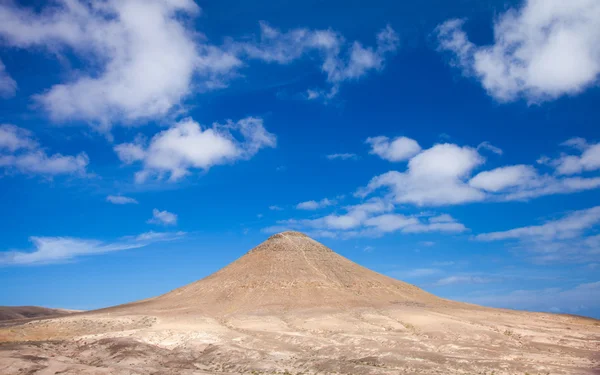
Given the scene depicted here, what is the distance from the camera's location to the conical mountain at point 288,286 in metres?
78.8

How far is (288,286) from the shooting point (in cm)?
8662

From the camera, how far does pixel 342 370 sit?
41.6 meters

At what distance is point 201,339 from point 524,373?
33784mm

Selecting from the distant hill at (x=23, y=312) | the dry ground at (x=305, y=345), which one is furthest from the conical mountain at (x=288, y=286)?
the distant hill at (x=23, y=312)

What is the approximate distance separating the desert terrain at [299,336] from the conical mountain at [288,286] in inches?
16.8

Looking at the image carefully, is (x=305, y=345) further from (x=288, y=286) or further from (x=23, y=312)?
(x=23, y=312)

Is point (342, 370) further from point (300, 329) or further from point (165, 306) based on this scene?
point (165, 306)

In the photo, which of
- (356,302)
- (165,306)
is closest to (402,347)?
(356,302)

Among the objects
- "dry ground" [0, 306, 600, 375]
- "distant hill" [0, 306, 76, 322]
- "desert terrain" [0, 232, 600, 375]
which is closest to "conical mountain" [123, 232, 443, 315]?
"desert terrain" [0, 232, 600, 375]

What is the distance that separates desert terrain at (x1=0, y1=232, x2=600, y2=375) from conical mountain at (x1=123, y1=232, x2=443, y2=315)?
426 millimetres

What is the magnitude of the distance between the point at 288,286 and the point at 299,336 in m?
31.5

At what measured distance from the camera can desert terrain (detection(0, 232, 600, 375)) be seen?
140 feet

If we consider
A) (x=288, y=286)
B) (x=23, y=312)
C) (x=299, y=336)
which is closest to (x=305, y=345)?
(x=299, y=336)

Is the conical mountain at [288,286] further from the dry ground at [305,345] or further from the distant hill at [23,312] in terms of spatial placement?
the distant hill at [23,312]
